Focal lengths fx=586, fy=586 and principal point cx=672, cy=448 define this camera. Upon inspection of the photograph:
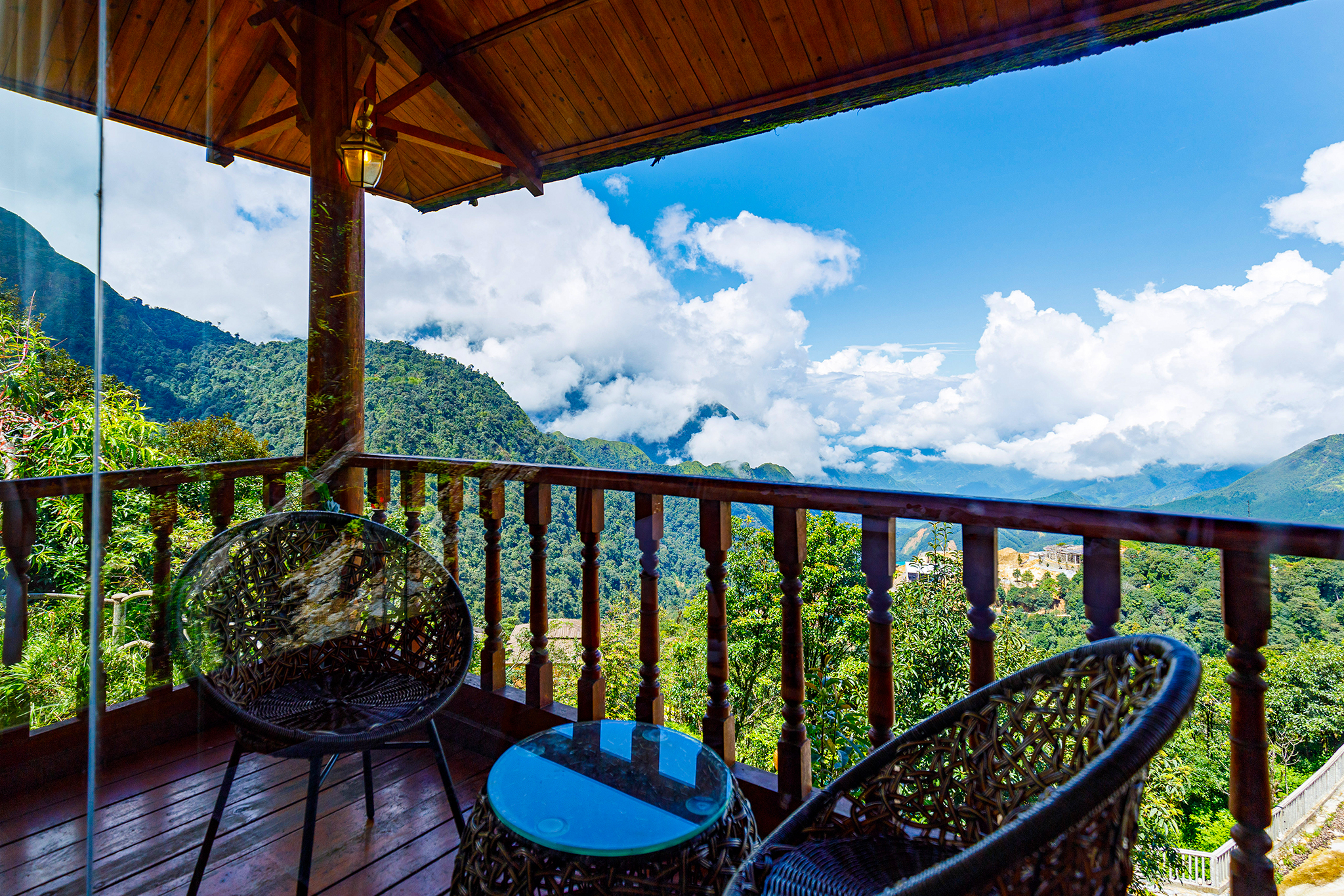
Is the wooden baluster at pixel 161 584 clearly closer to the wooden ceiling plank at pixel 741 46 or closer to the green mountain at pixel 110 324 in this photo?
the green mountain at pixel 110 324

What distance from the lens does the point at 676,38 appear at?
266 centimetres

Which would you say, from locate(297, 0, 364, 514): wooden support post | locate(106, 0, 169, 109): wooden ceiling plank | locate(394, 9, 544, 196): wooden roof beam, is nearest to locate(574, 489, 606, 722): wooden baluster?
locate(297, 0, 364, 514): wooden support post

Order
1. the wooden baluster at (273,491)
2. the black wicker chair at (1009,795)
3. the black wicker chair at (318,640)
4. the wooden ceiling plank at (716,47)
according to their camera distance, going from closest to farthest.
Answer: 1. the black wicker chair at (1009,795)
2. the black wicker chair at (318,640)
3. the wooden baluster at (273,491)
4. the wooden ceiling plank at (716,47)

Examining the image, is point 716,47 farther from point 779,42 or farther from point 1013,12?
point 1013,12

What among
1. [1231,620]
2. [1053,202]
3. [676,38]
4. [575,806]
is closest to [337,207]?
[676,38]

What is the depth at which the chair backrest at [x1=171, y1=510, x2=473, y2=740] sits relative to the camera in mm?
1493

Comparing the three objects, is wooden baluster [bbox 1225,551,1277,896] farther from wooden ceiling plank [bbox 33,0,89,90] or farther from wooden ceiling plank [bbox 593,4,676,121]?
wooden ceiling plank [bbox 593,4,676,121]

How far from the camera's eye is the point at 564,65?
2.92 meters

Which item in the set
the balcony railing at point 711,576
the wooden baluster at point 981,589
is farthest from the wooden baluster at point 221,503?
the wooden baluster at point 981,589

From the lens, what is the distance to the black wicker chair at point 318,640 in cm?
137

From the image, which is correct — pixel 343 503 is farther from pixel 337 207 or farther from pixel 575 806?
pixel 575 806

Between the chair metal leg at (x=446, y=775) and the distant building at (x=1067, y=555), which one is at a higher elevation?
the distant building at (x=1067, y=555)

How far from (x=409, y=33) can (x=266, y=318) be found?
1.98 metres

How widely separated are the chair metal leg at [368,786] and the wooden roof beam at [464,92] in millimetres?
2892
